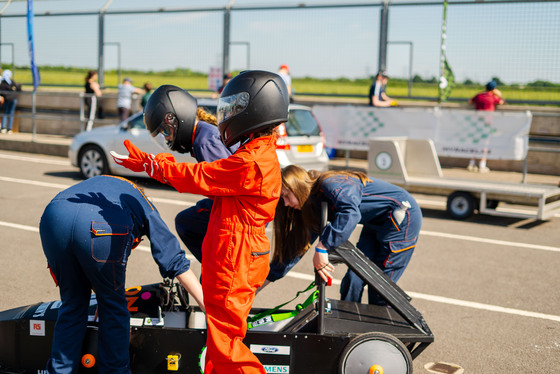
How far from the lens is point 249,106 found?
3.07m

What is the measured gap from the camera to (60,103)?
1742 centimetres

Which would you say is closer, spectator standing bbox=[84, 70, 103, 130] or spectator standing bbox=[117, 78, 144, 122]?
spectator standing bbox=[117, 78, 144, 122]

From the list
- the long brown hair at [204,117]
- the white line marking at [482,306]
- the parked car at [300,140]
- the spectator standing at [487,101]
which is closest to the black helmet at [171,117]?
the long brown hair at [204,117]

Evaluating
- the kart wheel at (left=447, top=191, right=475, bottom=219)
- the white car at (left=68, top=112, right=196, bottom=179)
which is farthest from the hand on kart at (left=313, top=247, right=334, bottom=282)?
the white car at (left=68, top=112, right=196, bottom=179)

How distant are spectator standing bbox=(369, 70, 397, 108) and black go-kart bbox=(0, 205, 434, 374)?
387 inches

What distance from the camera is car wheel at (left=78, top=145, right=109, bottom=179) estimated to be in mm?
11352

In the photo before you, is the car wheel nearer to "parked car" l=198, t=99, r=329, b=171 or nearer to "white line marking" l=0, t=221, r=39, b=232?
"parked car" l=198, t=99, r=329, b=171

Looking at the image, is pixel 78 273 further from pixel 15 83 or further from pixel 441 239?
pixel 15 83

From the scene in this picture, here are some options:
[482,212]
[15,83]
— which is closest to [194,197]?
[482,212]

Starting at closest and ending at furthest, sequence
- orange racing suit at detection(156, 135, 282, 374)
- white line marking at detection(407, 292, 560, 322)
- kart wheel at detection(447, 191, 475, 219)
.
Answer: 1. orange racing suit at detection(156, 135, 282, 374)
2. white line marking at detection(407, 292, 560, 322)
3. kart wheel at detection(447, 191, 475, 219)

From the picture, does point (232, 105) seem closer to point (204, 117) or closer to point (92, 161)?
point (204, 117)

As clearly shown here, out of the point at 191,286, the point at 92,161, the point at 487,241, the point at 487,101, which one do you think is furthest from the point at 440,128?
the point at 191,286

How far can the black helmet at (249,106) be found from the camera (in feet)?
10.1

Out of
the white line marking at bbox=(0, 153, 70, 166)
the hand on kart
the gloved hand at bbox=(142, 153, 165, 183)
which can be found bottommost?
the white line marking at bbox=(0, 153, 70, 166)
